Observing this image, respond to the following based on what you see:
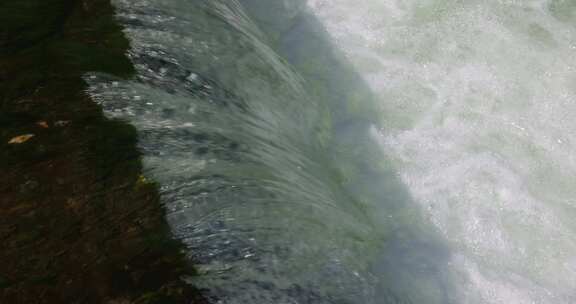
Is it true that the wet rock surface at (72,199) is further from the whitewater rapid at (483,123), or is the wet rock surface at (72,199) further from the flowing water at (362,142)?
the whitewater rapid at (483,123)

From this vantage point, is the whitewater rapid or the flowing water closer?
the flowing water

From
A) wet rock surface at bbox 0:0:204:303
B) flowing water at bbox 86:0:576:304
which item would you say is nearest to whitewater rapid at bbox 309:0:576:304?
flowing water at bbox 86:0:576:304

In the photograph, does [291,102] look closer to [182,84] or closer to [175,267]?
[182,84]

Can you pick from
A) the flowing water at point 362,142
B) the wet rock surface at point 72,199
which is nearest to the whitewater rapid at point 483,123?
the flowing water at point 362,142

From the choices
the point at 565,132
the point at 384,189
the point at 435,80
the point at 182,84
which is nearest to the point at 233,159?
the point at 182,84

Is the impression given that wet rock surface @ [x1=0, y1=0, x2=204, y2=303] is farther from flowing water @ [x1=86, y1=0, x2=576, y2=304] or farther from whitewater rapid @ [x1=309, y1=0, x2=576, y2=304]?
whitewater rapid @ [x1=309, y1=0, x2=576, y2=304]
